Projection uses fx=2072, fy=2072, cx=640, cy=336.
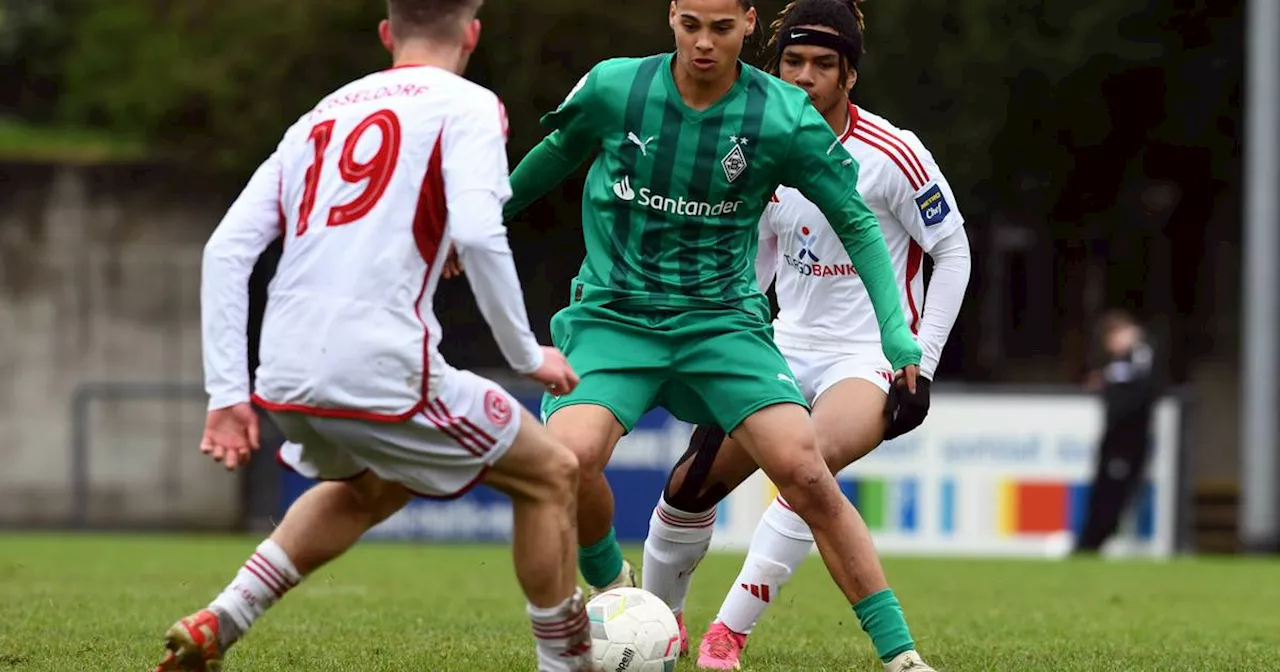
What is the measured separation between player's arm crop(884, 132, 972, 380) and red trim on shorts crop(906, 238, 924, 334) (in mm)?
102

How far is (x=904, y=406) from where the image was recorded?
659cm

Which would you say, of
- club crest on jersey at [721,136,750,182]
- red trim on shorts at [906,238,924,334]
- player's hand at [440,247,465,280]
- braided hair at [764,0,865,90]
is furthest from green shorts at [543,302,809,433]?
braided hair at [764,0,865,90]

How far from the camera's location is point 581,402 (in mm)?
6219

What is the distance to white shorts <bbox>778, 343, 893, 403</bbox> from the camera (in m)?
7.05

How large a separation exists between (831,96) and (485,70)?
12492 millimetres

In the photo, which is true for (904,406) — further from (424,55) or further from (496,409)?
(424,55)

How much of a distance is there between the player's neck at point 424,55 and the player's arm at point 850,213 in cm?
137

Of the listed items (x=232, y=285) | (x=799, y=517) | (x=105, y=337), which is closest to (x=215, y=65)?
(x=105, y=337)

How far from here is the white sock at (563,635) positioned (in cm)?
543

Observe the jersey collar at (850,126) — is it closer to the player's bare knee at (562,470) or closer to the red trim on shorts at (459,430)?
the player's bare knee at (562,470)

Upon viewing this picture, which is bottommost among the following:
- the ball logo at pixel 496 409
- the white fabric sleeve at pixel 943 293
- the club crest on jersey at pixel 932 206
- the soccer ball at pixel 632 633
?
the soccer ball at pixel 632 633

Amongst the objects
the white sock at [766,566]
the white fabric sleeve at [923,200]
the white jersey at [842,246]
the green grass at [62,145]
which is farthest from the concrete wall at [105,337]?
the white fabric sleeve at [923,200]

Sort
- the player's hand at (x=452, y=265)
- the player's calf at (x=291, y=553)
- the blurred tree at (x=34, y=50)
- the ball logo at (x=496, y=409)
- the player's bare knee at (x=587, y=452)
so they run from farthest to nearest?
the blurred tree at (x=34, y=50)
the player's bare knee at (x=587, y=452)
the player's hand at (x=452, y=265)
the player's calf at (x=291, y=553)
the ball logo at (x=496, y=409)

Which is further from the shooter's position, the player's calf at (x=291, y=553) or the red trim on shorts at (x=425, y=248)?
the player's calf at (x=291, y=553)
